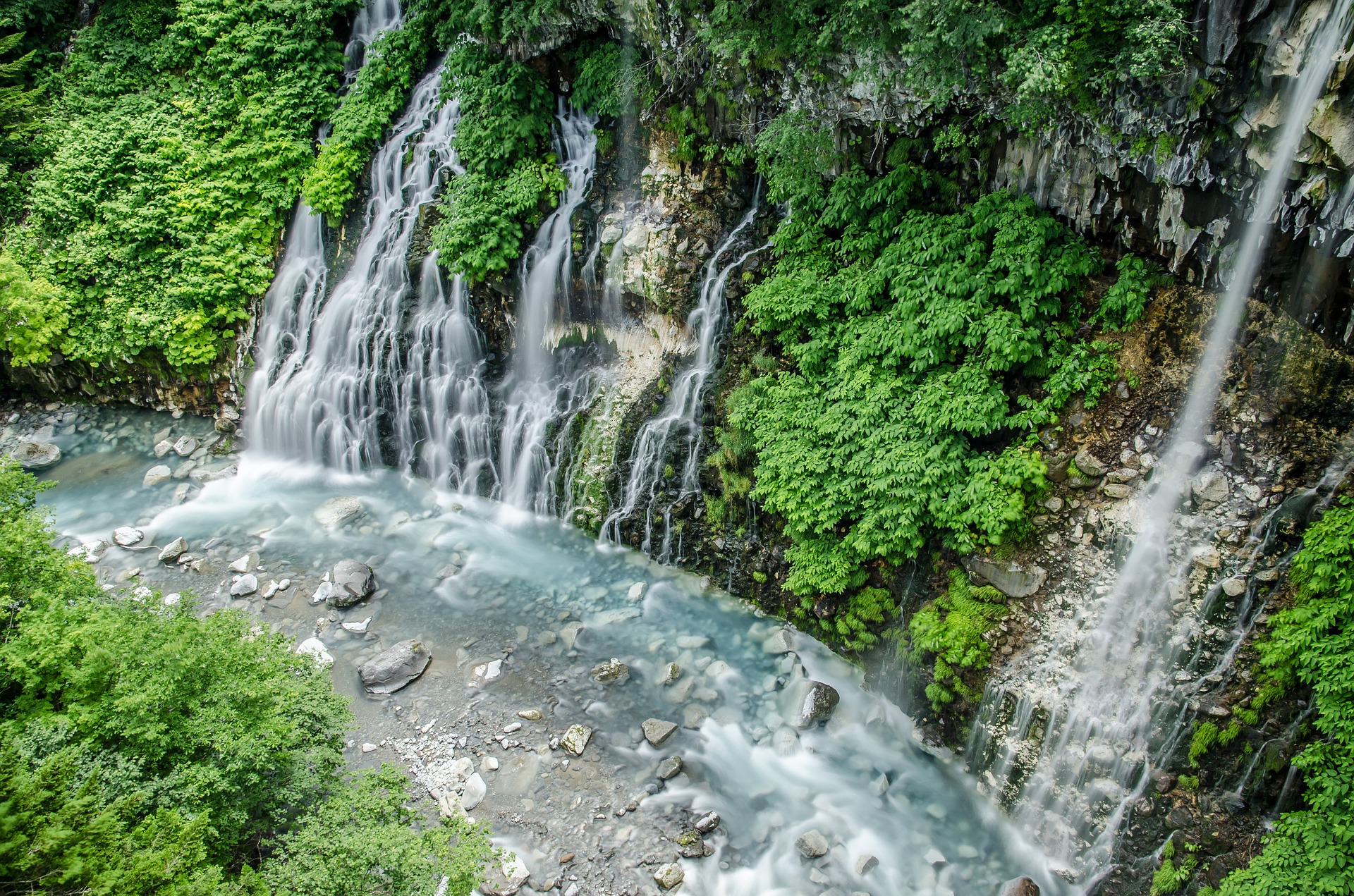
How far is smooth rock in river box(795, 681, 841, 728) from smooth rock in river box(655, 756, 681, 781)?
1635 mm

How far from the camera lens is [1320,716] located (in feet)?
21.1

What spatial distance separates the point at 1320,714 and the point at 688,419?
26.3ft

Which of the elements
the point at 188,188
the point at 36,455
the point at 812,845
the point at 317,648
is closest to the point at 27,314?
the point at 36,455

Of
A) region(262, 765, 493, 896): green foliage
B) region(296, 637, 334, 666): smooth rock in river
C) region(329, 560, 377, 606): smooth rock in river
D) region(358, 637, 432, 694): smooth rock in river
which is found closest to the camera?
region(262, 765, 493, 896): green foliage

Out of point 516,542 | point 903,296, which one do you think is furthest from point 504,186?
point 903,296

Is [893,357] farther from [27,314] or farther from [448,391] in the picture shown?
[27,314]

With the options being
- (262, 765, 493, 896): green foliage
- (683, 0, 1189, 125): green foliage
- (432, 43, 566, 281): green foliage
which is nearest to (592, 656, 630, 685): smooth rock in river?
(262, 765, 493, 896): green foliage

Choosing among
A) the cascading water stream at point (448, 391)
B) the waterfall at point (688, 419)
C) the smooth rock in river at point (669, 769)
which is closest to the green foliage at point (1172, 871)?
the smooth rock in river at point (669, 769)

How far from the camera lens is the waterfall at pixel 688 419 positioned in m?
11.7

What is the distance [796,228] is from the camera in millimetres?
10719

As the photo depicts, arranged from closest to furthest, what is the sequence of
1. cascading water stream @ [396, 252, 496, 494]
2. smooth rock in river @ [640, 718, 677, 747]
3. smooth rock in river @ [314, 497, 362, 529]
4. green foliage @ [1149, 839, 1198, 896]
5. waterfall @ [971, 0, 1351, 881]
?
green foliage @ [1149, 839, 1198, 896]
waterfall @ [971, 0, 1351, 881]
smooth rock in river @ [640, 718, 677, 747]
smooth rock in river @ [314, 497, 362, 529]
cascading water stream @ [396, 252, 496, 494]

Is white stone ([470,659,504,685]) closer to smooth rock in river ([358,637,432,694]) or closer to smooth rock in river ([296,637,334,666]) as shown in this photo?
smooth rock in river ([358,637,432,694])

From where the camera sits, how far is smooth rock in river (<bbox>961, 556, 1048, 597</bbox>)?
845cm

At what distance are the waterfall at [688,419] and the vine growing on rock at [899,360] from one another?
1.00m
